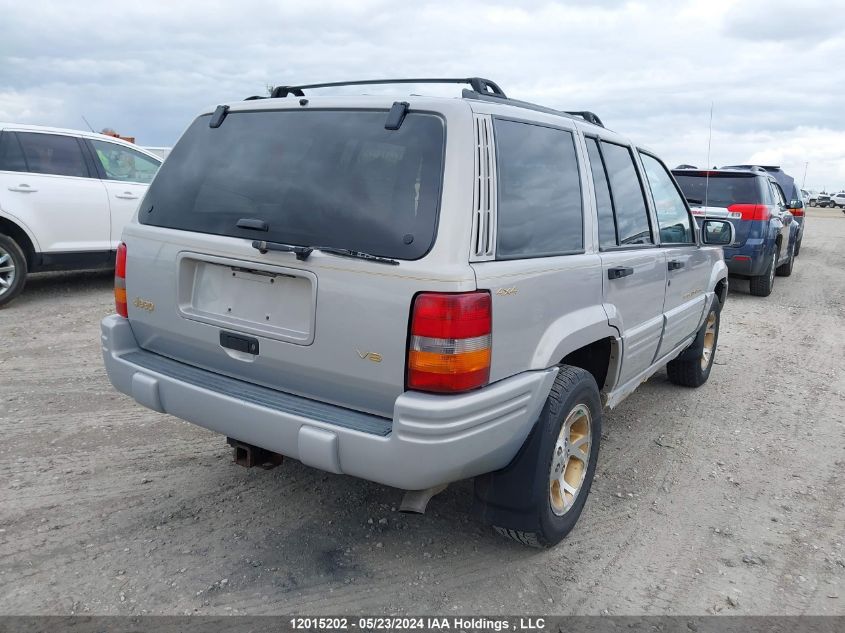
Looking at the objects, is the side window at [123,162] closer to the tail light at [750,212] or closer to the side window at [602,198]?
the side window at [602,198]

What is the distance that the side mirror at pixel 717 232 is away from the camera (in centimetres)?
482

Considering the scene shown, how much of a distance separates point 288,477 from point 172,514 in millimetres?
626

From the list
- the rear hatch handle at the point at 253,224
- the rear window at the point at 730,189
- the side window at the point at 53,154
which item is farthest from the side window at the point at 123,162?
the rear window at the point at 730,189

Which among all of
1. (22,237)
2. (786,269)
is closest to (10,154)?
(22,237)

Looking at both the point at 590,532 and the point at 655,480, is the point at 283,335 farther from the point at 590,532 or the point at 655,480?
the point at 655,480

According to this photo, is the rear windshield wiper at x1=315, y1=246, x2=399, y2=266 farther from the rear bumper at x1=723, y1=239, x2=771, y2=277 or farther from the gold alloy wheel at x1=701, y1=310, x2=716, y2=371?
the rear bumper at x1=723, y1=239, x2=771, y2=277

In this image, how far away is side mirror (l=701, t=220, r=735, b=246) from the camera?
482 centimetres

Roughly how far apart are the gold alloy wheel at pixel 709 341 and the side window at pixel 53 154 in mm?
6507

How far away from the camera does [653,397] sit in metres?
5.37

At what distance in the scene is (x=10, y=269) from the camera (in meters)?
6.91

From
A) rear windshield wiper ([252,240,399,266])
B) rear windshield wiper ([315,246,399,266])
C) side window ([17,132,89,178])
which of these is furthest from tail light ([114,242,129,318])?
side window ([17,132,89,178])

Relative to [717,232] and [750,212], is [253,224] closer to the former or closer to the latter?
[717,232]

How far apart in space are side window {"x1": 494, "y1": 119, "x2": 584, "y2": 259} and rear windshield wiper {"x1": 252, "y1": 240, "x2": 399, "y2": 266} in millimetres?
464

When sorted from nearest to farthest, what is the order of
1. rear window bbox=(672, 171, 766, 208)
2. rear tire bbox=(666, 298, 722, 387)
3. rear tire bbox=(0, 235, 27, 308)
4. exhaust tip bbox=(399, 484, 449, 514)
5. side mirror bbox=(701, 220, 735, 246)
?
exhaust tip bbox=(399, 484, 449, 514)
side mirror bbox=(701, 220, 735, 246)
rear tire bbox=(666, 298, 722, 387)
rear tire bbox=(0, 235, 27, 308)
rear window bbox=(672, 171, 766, 208)
